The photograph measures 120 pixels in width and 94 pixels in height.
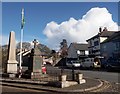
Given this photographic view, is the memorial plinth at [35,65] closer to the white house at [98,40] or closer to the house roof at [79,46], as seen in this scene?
the white house at [98,40]

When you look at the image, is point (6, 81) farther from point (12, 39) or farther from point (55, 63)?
point (55, 63)

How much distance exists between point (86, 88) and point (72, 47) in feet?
223

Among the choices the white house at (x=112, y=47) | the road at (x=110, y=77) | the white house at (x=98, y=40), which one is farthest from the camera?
the white house at (x=98, y=40)

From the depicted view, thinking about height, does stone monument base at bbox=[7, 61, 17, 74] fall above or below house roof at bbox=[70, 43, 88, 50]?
below

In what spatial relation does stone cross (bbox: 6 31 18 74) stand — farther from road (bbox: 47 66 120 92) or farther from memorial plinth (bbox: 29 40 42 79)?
road (bbox: 47 66 120 92)

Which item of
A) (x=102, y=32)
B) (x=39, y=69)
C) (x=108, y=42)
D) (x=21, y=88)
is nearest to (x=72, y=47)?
(x=102, y=32)

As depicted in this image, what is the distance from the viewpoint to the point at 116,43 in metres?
56.7

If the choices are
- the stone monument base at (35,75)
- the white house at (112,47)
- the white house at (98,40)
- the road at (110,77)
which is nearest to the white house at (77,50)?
the white house at (98,40)

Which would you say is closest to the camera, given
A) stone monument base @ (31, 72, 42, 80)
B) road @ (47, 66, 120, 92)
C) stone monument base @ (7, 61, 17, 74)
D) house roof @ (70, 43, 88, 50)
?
road @ (47, 66, 120, 92)

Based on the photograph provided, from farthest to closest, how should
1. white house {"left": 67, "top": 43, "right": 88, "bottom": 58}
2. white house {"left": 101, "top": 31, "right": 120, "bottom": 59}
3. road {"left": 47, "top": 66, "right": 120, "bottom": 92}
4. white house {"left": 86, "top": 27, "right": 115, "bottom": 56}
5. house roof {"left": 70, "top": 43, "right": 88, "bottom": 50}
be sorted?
1. house roof {"left": 70, "top": 43, "right": 88, "bottom": 50}
2. white house {"left": 67, "top": 43, "right": 88, "bottom": 58}
3. white house {"left": 86, "top": 27, "right": 115, "bottom": 56}
4. white house {"left": 101, "top": 31, "right": 120, "bottom": 59}
5. road {"left": 47, "top": 66, "right": 120, "bottom": 92}

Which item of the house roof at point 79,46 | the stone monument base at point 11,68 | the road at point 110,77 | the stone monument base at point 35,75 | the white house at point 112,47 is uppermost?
the house roof at point 79,46

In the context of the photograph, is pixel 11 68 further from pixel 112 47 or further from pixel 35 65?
pixel 112 47

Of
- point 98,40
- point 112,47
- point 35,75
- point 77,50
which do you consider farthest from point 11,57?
point 77,50

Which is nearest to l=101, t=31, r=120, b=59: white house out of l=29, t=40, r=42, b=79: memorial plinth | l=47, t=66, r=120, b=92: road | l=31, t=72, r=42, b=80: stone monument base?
l=47, t=66, r=120, b=92: road
